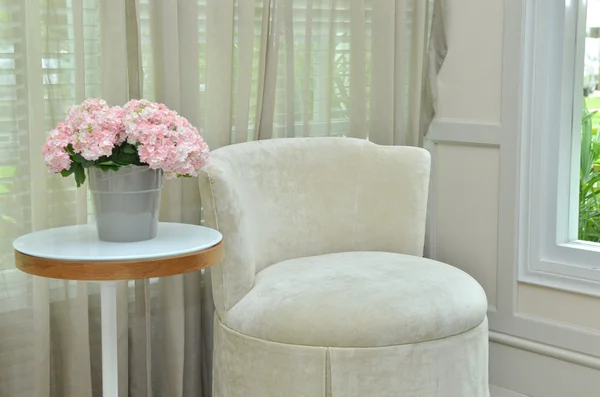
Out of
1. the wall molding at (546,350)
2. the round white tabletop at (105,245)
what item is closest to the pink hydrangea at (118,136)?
the round white tabletop at (105,245)

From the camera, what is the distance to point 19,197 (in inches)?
90.6

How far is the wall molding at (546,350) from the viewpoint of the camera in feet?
9.25

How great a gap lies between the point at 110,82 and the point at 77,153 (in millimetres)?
543

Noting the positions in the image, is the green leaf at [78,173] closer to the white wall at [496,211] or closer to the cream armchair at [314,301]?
the cream armchair at [314,301]

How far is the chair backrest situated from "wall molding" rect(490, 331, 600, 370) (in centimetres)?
54

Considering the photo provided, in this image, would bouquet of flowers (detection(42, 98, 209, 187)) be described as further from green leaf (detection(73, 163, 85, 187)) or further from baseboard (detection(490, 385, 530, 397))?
baseboard (detection(490, 385, 530, 397))

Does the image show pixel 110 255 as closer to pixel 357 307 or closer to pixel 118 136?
pixel 118 136

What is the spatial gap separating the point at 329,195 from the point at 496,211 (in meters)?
0.71

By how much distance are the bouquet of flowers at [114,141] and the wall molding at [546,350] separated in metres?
1.59

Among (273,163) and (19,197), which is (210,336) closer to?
(273,163)

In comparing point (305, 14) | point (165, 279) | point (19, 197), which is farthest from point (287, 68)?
point (19, 197)

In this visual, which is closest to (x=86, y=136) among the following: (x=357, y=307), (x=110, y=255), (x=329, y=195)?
(x=110, y=255)

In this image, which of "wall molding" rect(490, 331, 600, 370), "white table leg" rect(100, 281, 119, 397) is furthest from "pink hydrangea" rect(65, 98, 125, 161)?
"wall molding" rect(490, 331, 600, 370)

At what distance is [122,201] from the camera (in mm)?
1990
